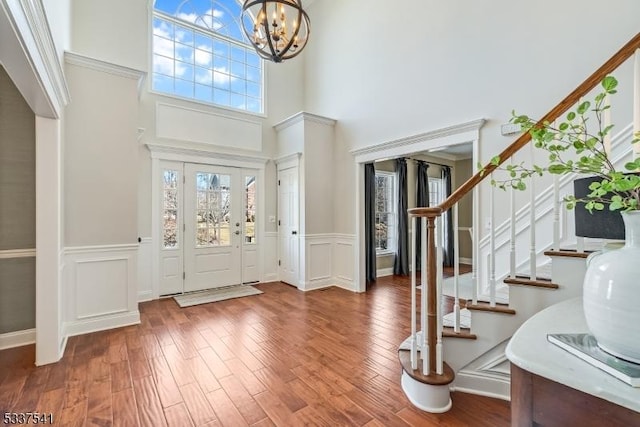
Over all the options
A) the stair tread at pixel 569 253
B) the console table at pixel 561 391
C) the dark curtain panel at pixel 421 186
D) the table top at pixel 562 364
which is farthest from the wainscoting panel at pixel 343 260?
the console table at pixel 561 391

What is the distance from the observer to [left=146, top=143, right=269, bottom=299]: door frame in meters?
4.49

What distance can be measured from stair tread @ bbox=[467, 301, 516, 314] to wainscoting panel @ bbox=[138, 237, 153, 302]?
14.0 ft

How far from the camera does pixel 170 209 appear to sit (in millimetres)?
4680

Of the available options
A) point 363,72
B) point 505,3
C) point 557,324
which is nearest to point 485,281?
→ point 557,324

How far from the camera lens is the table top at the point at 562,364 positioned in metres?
0.75

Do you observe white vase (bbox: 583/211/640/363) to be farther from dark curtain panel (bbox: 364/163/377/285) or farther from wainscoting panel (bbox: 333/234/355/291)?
dark curtain panel (bbox: 364/163/377/285)

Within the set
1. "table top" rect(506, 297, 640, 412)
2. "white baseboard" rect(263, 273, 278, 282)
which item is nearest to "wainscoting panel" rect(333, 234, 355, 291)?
"white baseboard" rect(263, 273, 278, 282)

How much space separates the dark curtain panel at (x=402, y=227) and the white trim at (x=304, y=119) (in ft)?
6.63

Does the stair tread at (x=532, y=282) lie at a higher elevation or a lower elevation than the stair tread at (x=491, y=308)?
higher

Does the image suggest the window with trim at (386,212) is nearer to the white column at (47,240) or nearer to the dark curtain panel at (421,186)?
the dark curtain panel at (421,186)

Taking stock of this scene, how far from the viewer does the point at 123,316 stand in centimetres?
342

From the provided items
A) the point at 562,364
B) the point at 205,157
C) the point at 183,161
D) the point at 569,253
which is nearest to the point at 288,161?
the point at 205,157

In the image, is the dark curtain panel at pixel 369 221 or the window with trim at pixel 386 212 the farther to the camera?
the window with trim at pixel 386 212

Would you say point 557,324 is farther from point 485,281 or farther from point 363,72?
point 363,72
